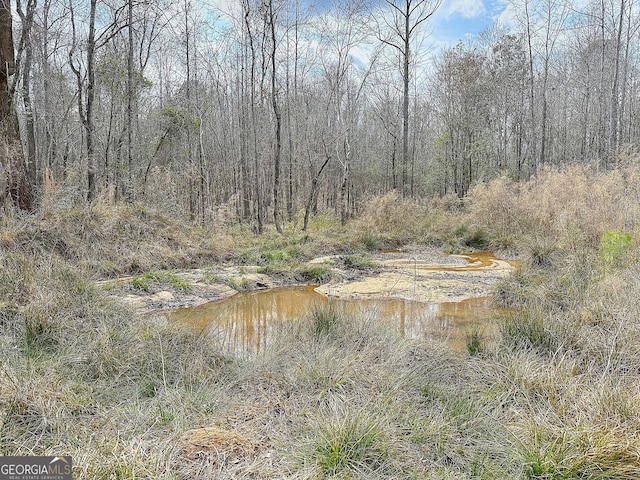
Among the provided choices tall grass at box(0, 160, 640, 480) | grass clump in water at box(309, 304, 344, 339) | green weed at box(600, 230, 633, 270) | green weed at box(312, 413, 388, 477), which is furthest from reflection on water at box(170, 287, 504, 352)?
green weed at box(312, 413, 388, 477)

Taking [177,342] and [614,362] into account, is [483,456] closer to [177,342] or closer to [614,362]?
[614,362]

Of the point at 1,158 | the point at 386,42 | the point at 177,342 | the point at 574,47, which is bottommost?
the point at 177,342

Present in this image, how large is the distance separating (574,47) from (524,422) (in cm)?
2451

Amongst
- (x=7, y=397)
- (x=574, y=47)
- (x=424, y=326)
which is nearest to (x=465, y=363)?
(x=424, y=326)

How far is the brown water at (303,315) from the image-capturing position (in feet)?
14.4

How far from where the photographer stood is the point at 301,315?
4.61 m

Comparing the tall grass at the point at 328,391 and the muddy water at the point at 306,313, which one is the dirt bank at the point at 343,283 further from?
the tall grass at the point at 328,391

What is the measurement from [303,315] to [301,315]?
0.08m

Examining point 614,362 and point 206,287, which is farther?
point 206,287

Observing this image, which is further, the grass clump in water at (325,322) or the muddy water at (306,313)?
the muddy water at (306,313)

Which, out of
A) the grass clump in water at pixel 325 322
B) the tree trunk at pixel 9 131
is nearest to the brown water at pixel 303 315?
the grass clump in water at pixel 325 322

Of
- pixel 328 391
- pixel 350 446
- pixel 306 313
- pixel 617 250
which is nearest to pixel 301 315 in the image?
pixel 306 313

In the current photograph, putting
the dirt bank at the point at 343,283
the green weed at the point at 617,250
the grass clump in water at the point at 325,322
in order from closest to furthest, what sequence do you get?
1. the grass clump in water at the point at 325,322
2. the green weed at the point at 617,250
3. the dirt bank at the point at 343,283

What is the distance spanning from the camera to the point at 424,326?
16.0 feet
